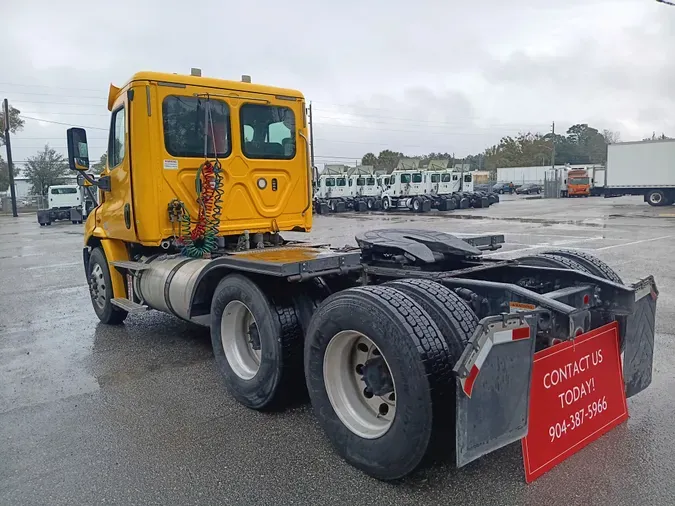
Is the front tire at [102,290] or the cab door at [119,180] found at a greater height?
the cab door at [119,180]

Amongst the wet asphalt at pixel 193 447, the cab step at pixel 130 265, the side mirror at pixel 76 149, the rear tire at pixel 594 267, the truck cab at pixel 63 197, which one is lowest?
the wet asphalt at pixel 193 447

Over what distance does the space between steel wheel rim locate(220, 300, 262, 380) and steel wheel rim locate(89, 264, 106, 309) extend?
116 inches

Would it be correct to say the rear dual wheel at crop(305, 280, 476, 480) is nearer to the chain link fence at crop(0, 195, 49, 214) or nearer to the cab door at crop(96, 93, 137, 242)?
the cab door at crop(96, 93, 137, 242)

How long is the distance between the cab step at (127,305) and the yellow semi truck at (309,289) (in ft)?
0.12

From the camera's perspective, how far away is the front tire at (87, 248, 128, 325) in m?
6.78

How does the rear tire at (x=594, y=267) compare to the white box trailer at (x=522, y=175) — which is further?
the white box trailer at (x=522, y=175)

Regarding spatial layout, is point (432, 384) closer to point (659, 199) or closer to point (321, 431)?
point (321, 431)

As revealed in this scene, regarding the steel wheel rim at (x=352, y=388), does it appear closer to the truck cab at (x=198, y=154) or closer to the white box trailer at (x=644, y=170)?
the truck cab at (x=198, y=154)

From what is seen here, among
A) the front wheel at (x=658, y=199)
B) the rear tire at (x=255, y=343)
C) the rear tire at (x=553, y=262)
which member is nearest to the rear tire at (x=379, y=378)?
the rear tire at (x=255, y=343)

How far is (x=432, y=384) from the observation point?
9.23 feet

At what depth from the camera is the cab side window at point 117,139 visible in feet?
19.8

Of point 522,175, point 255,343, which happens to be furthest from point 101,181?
point 522,175

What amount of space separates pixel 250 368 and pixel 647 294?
2867 millimetres

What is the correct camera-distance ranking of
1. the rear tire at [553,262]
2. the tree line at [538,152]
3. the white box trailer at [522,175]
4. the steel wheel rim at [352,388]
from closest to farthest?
the steel wheel rim at [352,388], the rear tire at [553,262], the white box trailer at [522,175], the tree line at [538,152]
